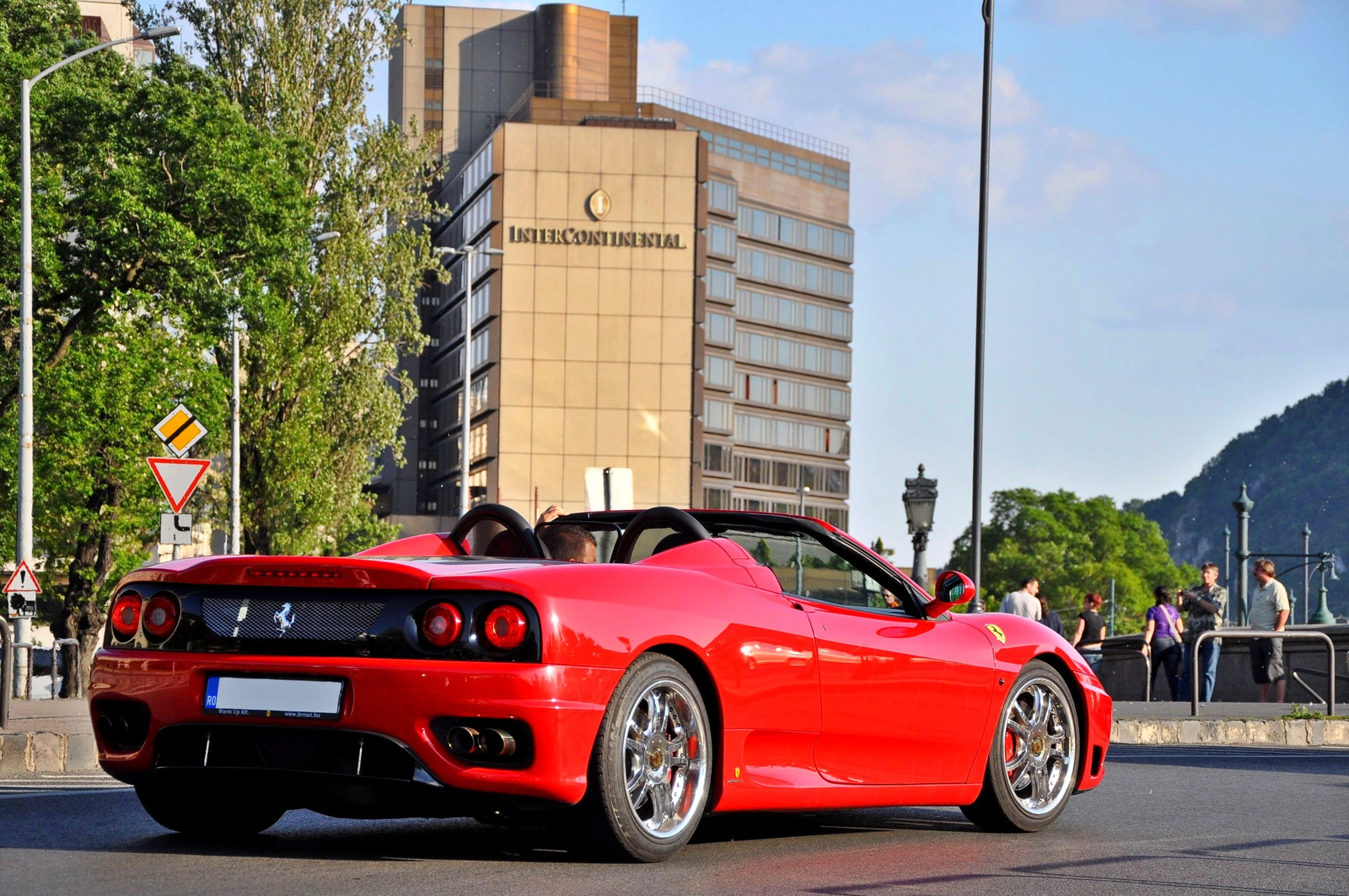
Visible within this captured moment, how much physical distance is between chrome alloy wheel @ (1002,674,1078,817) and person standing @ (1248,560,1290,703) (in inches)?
521

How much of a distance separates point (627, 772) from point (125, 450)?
32.4 m

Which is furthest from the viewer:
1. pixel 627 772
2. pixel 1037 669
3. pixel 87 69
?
pixel 87 69

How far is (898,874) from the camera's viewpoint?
256 inches

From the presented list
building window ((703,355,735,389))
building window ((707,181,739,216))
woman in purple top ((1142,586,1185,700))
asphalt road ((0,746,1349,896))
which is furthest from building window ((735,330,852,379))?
asphalt road ((0,746,1349,896))

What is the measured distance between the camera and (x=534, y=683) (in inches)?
238

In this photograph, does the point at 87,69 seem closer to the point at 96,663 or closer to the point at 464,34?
the point at 96,663

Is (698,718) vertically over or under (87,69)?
under

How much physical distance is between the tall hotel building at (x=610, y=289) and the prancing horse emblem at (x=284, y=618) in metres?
75.3

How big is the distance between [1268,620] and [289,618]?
1721 centimetres

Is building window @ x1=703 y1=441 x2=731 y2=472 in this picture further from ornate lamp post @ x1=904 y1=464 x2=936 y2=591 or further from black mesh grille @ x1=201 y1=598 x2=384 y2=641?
black mesh grille @ x1=201 y1=598 x2=384 y2=641

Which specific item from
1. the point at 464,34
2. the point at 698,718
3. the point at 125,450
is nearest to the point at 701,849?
the point at 698,718

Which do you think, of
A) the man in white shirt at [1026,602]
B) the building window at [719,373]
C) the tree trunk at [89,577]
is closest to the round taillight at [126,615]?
the man in white shirt at [1026,602]

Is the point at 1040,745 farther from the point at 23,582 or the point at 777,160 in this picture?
the point at 777,160

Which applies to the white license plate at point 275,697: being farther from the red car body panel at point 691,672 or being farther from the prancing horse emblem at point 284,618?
the prancing horse emblem at point 284,618
